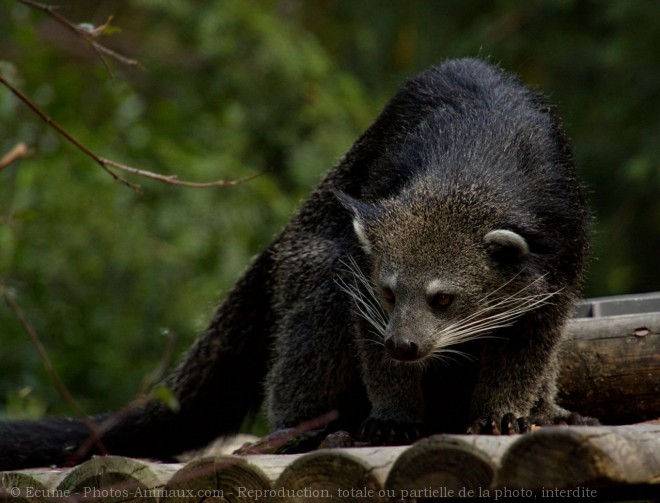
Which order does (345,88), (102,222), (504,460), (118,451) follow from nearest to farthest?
(504,460) < (118,451) < (102,222) < (345,88)

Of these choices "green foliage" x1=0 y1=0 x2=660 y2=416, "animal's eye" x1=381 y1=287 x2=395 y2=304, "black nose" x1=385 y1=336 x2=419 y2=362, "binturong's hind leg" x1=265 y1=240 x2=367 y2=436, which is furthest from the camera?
"green foliage" x1=0 y1=0 x2=660 y2=416

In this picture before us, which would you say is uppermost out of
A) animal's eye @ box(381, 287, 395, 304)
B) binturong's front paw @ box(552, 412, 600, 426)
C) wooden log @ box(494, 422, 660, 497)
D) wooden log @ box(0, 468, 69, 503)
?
animal's eye @ box(381, 287, 395, 304)

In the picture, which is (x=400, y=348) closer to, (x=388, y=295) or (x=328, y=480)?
(x=388, y=295)

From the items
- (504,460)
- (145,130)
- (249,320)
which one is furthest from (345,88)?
(504,460)

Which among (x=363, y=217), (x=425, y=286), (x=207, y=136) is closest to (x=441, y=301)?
(x=425, y=286)

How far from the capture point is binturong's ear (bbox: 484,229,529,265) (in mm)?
4770

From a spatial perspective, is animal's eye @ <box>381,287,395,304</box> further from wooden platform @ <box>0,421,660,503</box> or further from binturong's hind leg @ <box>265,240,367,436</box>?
wooden platform @ <box>0,421,660,503</box>

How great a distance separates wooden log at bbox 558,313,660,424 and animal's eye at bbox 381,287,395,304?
0.99m

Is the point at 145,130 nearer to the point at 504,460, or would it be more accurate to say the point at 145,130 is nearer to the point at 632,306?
the point at 632,306

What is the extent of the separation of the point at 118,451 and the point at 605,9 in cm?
851

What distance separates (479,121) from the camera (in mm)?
5148

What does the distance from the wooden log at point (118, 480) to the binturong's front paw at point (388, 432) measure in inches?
47.4

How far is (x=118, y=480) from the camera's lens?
3.74m

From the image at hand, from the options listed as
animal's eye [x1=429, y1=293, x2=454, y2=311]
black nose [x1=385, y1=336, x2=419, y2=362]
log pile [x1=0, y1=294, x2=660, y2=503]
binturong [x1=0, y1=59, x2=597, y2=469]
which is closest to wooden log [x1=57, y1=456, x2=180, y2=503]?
log pile [x1=0, y1=294, x2=660, y2=503]
